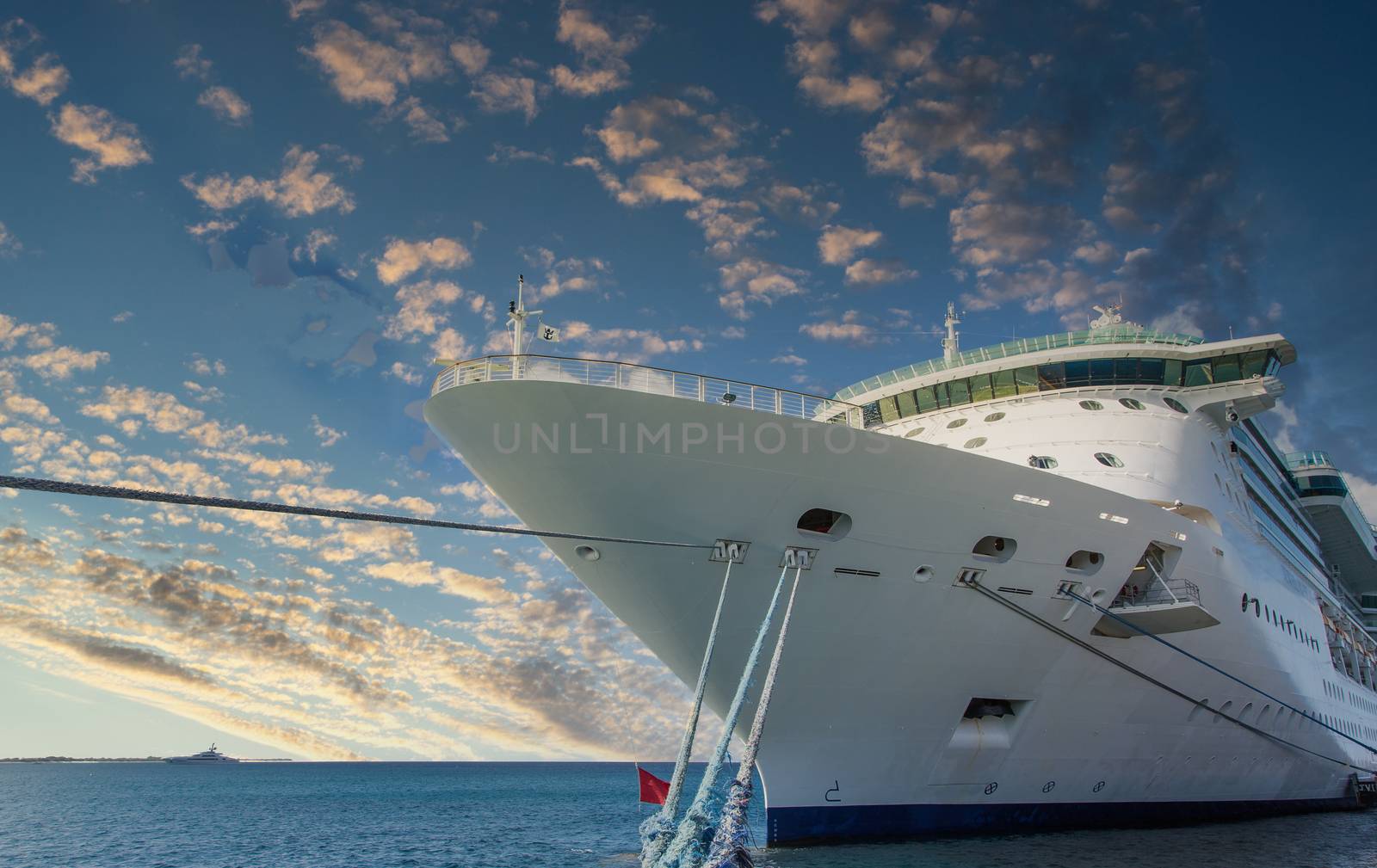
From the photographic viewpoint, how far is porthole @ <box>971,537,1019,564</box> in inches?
496

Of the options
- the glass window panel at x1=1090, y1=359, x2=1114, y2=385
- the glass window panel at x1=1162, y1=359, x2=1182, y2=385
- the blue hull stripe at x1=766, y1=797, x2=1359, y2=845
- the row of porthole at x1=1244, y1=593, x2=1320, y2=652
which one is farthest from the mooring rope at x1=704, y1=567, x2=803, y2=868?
the glass window panel at x1=1162, y1=359, x2=1182, y2=385

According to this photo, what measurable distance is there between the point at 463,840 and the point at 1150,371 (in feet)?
86.9

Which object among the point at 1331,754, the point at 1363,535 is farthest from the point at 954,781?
the point at 1363,535

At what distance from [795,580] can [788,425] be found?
2.24 metres

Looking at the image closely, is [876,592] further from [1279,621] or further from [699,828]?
[1279,621]

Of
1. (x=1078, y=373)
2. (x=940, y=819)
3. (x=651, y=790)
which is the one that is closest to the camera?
(x=940, y=819)

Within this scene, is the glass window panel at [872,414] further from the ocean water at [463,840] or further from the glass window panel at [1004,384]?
the ocean water at [463,840]

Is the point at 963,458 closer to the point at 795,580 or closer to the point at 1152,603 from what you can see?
the point at 795,580

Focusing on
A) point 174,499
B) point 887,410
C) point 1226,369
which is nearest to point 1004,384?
point 887,410

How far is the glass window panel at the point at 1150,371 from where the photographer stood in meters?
18.4

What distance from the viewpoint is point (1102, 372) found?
18.2 metres

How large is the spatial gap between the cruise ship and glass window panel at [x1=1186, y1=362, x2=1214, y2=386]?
0.04 m

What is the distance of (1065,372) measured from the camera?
18.2m

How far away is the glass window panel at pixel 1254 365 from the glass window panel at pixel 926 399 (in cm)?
663
